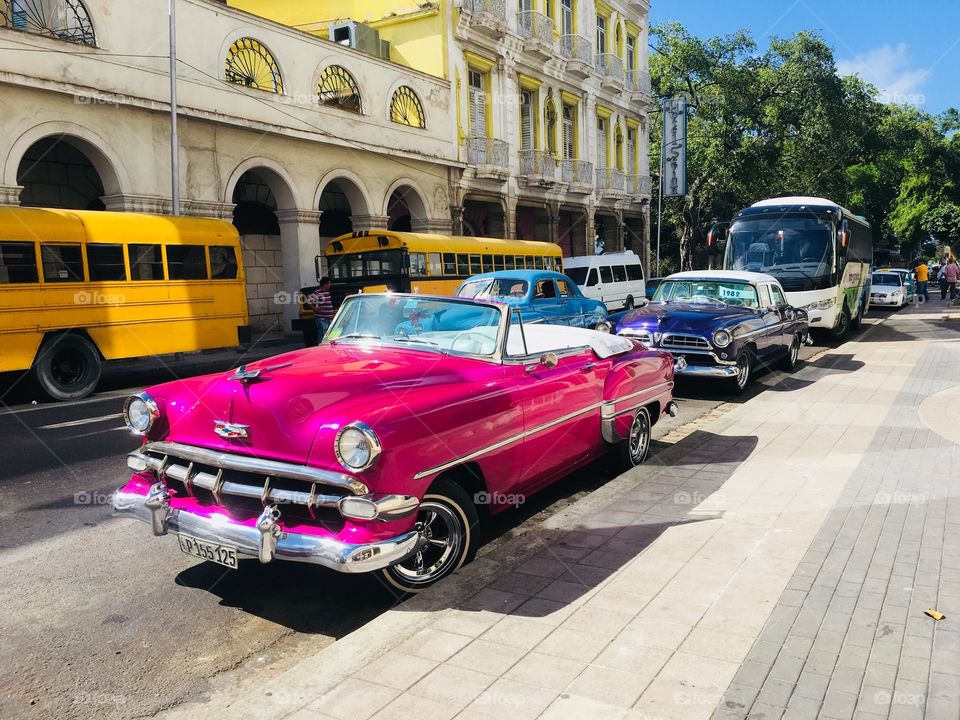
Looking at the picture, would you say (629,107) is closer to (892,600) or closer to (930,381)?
(930,381)

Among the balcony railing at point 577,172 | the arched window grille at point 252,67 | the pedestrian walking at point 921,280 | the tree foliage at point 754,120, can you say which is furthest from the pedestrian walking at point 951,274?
the arched window grille at point 252,67

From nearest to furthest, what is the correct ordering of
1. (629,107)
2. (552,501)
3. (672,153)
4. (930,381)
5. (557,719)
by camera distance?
(557,719)
(552,501)
(930,381)
(672,153)
(629,107)

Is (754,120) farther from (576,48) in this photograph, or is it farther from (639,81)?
(576,48)

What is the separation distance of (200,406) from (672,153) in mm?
33755

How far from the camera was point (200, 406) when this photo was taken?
159 inches

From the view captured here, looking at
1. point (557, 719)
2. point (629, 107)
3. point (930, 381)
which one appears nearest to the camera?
point (557, 719)

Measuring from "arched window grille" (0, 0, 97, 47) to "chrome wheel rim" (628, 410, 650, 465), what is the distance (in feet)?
46.9

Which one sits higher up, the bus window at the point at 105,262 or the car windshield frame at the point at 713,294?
the bus window at the point at 105,262

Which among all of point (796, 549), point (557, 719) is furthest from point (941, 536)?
point (557, 719)

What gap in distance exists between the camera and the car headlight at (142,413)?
165 inches

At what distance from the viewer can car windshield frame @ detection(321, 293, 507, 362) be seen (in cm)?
478

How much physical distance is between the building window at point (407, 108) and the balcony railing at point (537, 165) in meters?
5.96

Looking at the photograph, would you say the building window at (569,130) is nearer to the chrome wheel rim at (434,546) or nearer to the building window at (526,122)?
the building window at (526,122)

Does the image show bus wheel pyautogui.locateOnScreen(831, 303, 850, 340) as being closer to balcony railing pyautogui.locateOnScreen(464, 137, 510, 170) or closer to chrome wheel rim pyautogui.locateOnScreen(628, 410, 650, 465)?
chrome wheel rim pyautogui.locateOnScreen(628, 410, 650, 465)
